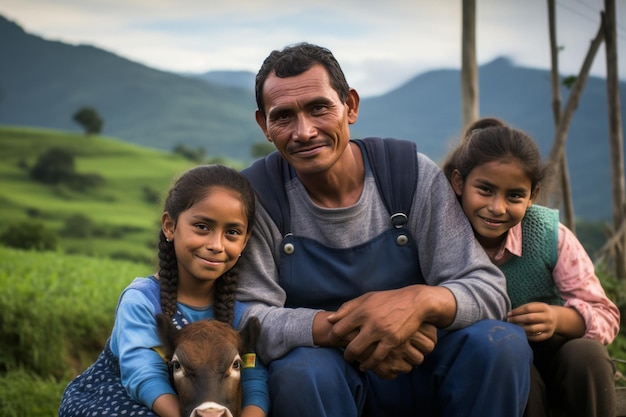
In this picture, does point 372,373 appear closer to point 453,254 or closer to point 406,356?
point 406,356

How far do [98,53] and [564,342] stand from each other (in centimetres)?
10450

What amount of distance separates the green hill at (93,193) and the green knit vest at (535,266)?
1815 cm

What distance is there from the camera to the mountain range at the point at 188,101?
68.2 m

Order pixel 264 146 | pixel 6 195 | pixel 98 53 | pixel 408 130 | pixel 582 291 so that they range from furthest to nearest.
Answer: pixel 98 53 → pixel 408 130 → pixel 264 146 → pixel 6 195 → pixel 582 291

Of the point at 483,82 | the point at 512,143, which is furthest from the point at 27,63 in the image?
the point at 512,143

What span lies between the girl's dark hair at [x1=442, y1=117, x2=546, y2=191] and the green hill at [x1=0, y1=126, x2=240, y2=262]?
711 inches

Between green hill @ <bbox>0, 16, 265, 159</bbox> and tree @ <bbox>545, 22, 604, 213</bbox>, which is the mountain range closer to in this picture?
green hill @ <bbox>0, 16, 265, 159</bbox>

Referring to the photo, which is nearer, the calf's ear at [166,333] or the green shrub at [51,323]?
the calf's ear at [166,333]

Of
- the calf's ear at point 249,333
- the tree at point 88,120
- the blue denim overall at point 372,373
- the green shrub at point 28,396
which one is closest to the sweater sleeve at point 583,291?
the blue denim overall at point 372,373

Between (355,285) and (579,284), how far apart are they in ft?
3.81

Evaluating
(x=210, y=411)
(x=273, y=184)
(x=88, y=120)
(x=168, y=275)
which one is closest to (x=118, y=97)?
(x=88, y=120)

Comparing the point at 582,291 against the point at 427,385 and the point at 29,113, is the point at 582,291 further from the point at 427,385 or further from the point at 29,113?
the point at 29,113

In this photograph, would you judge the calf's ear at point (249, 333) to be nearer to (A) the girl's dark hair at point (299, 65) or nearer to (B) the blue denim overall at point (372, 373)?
(B) the blue denim overall at point (372, 373)

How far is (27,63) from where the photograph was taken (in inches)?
3447
